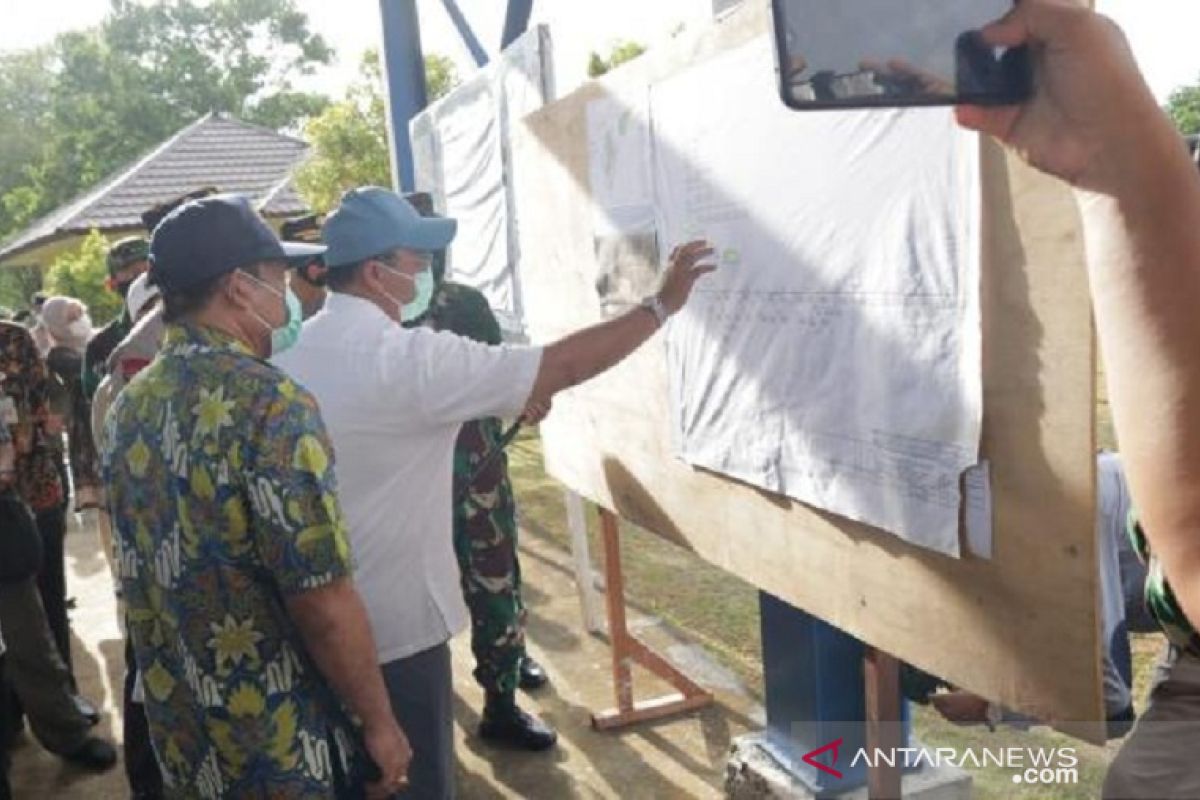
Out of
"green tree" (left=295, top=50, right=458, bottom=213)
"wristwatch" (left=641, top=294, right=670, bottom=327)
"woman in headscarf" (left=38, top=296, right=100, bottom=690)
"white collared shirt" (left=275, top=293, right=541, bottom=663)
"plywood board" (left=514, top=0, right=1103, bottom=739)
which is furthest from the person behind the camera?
"green tree" (left=295, top=50, right=458, bottom=213)

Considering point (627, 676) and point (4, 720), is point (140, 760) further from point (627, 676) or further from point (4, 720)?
point (627, 676)

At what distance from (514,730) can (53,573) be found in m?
1.98

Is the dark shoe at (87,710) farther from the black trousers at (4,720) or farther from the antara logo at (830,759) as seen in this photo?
the antara logo at (830,759)

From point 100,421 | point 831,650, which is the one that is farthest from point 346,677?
point 100,421

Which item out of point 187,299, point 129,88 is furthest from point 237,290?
point 129,88

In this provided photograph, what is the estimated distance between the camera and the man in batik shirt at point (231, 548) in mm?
1606

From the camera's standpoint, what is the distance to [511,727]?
3496 millimetres

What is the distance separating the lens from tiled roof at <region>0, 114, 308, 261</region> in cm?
1677

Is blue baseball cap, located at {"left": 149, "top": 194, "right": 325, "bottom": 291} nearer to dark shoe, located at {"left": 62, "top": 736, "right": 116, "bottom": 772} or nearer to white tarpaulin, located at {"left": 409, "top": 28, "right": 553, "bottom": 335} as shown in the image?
white tarpaulin, located at {"left": 409, "top": 28, "right": 553, "bottom": 335}

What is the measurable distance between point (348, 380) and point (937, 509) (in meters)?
1.14

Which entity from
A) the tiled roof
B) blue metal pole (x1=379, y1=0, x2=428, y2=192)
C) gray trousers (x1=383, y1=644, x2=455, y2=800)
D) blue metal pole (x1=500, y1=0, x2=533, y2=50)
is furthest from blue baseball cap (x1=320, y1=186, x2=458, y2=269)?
the tiled roof

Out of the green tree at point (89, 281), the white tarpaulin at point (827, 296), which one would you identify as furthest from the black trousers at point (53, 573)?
the green tree at point (89, 281)

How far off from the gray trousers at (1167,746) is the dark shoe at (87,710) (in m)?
3.71

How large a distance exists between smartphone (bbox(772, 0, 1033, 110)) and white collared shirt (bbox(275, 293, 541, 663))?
1.15m
